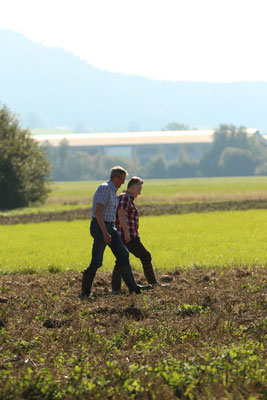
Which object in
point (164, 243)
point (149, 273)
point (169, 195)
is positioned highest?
point (149, 273)

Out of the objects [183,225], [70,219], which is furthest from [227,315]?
[70,219]

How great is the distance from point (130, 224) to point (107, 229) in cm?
89

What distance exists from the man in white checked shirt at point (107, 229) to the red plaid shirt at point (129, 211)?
19.4 inches

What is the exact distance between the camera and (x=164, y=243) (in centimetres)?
2014

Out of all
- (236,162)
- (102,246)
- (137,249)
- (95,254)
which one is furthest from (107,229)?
(236,162)

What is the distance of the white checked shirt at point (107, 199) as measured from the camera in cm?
1089

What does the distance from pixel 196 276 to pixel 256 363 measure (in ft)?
22.7

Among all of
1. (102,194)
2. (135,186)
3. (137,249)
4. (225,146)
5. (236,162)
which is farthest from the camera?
(225,146)

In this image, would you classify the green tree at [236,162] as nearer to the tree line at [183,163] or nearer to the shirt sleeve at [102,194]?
the tree line at [183,163]

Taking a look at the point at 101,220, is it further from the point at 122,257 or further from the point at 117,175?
the point at 122,257

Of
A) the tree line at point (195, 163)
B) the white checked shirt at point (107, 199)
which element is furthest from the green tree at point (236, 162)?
the white checked shirt at point (107, 199)

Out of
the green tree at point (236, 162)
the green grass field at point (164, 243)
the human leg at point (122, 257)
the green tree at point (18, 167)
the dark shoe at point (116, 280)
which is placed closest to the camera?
the human leg at point (122, 257)

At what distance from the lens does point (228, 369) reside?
22.1 feet

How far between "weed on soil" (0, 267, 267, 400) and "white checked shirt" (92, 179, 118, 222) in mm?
1369
